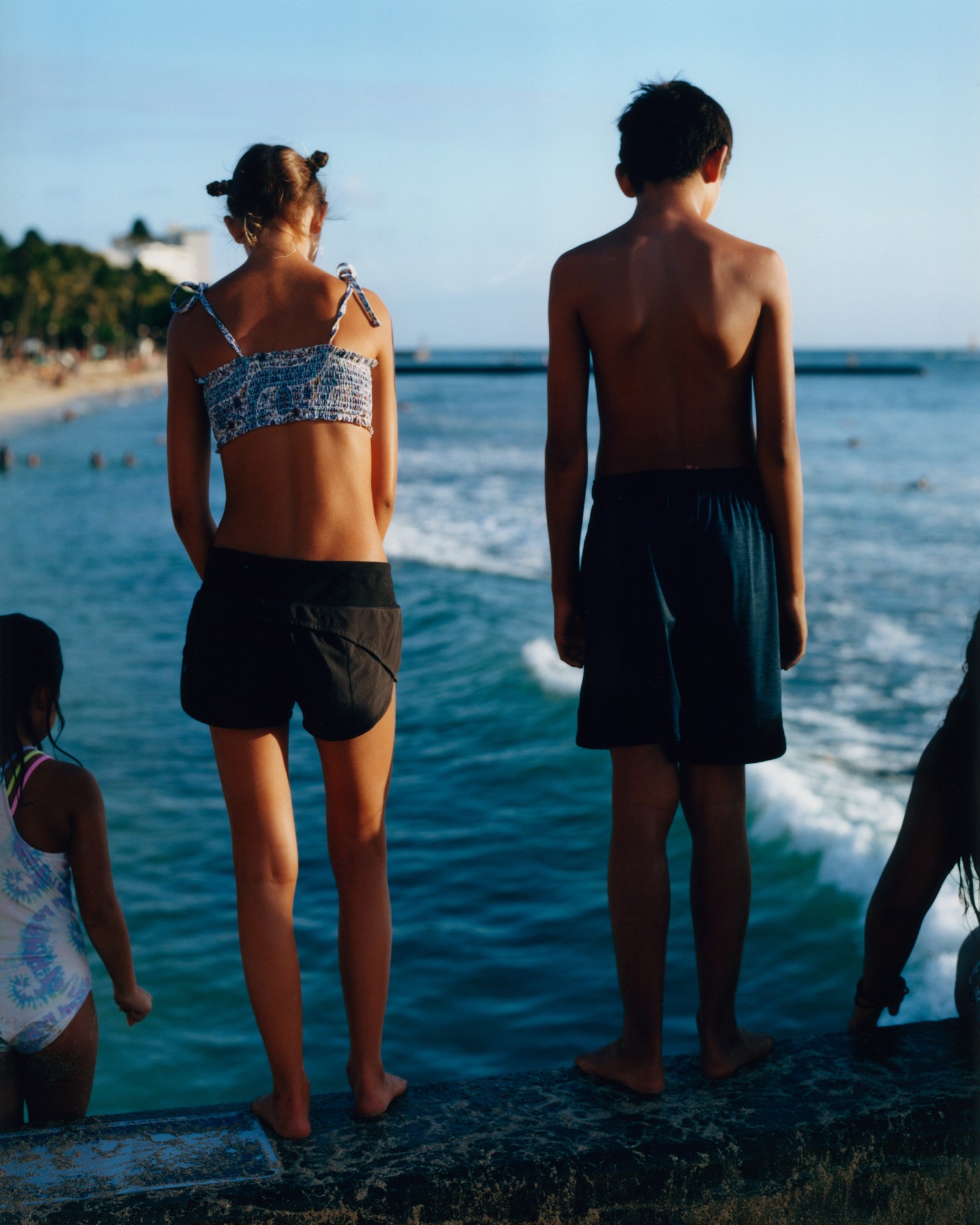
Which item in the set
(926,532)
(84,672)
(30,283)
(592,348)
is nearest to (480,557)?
(84,672)

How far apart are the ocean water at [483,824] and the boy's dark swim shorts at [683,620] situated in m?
2.67

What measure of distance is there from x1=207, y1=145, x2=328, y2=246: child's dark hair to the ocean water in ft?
10.8

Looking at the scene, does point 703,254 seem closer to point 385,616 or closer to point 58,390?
point 385,616

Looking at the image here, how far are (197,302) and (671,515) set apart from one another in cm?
95

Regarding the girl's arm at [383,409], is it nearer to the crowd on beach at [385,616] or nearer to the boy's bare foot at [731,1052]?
the crowd on beach at [385,616]

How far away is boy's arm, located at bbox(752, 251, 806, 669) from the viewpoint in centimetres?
215

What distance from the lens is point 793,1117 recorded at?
6.82 ft

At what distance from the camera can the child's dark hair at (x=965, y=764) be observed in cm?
217

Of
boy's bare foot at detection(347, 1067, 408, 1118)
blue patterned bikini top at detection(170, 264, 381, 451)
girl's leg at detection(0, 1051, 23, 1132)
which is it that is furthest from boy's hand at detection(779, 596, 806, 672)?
girl's leg at detection(0, 1051, 23, 1132)

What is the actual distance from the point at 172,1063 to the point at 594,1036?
1.65 m

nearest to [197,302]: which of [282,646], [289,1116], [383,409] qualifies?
[383,409]

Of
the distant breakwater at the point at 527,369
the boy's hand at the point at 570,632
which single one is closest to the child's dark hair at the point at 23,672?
the boy's hand at the point at 570,632

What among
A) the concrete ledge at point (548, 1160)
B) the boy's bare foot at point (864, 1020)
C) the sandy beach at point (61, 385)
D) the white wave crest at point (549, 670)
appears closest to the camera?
the concrete ledge at point (548, 1160)

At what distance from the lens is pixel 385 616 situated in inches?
83.8
